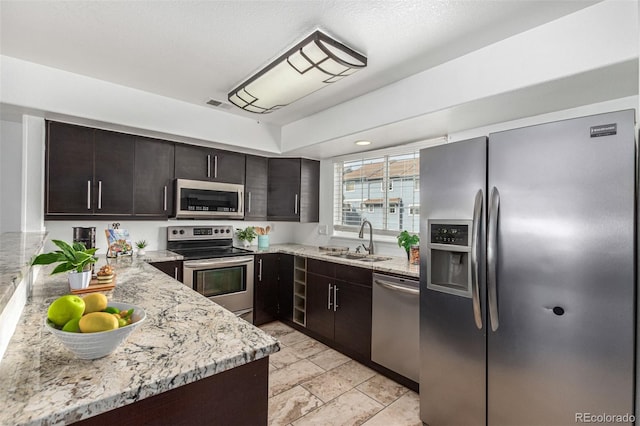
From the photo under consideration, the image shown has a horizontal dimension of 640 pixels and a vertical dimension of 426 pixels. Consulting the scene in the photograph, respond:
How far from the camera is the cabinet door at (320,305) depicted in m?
2.99

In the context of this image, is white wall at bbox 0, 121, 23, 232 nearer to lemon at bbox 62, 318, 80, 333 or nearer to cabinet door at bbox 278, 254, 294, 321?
cabinet door at bbox 278, 254, 294, 321

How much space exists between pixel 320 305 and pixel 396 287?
3.35ft

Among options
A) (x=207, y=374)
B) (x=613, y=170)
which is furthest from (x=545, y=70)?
(x=207, y=374)

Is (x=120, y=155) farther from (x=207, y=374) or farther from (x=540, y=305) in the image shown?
(x=540, y=305)

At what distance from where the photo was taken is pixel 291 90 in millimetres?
2287

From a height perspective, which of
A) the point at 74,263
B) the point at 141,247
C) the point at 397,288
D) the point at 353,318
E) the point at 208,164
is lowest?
the point at 353,318

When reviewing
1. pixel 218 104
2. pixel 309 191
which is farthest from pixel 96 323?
pixel 309 191

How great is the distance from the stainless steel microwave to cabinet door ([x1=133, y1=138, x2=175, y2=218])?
0.33 feet

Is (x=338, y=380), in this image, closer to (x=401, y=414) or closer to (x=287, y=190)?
(x=401, y=414)

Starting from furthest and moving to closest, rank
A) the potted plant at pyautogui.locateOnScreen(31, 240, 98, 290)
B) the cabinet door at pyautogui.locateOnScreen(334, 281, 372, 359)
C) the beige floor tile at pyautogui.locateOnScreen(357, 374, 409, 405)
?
1. the cabinet door at pyautogui.locateOnScreen(334, 281, 372, 359)
2. the beige floor tile at pyautogui.locateOnScreen(357, 374, 409, 405)
3. the potted plant at pyautogui.locateOnScreen(31, 240, 98, 290)

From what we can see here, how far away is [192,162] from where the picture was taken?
3.21 m

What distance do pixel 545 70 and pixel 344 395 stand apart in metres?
2.43

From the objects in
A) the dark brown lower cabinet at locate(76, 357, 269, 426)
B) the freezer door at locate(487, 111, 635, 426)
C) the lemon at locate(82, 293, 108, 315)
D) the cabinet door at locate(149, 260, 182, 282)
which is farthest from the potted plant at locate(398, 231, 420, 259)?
the lemon at locate(82, 293, 108, 315)

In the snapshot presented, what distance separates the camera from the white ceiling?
5.16 ft
